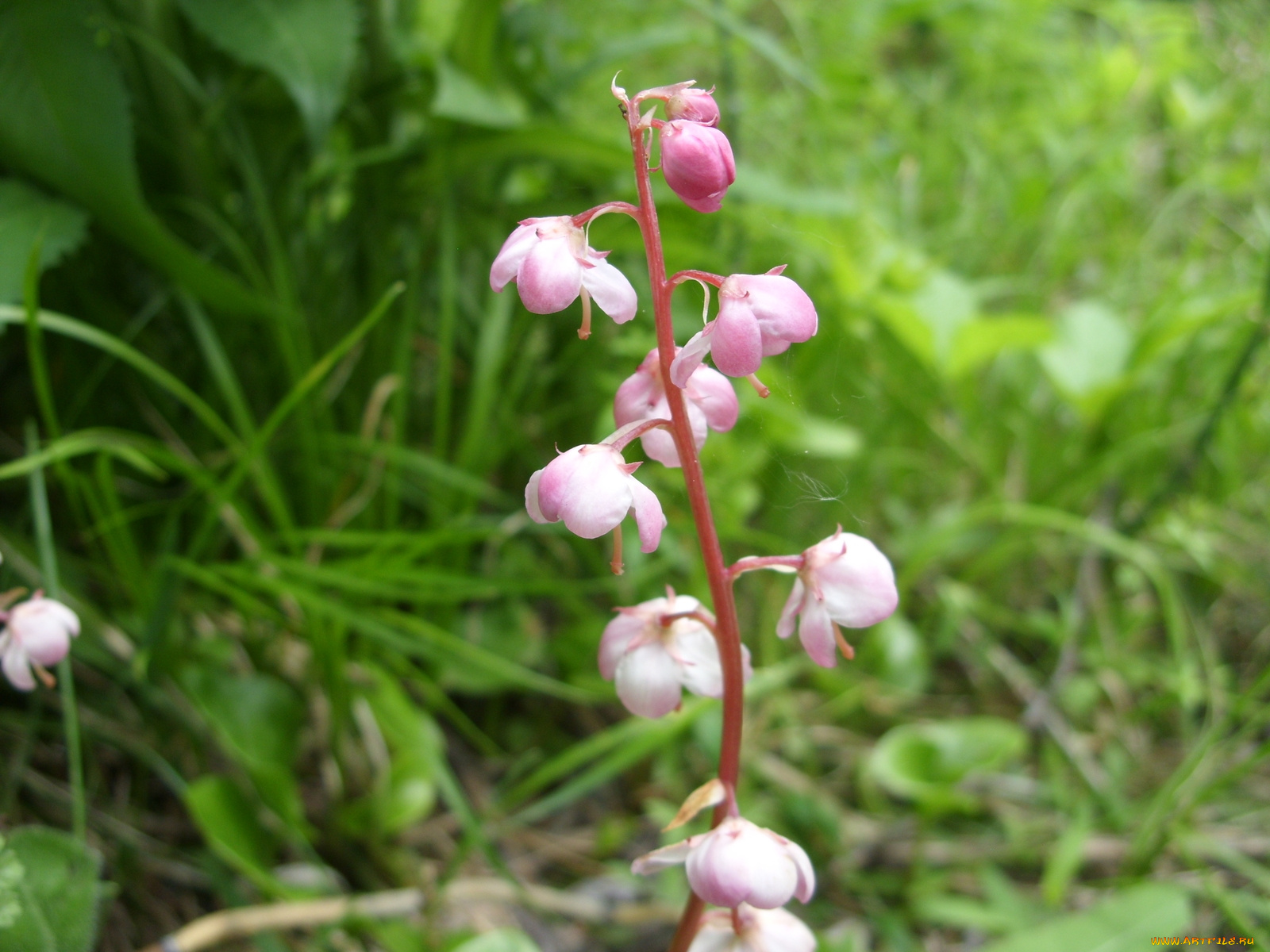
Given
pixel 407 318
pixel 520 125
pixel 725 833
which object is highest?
pixel 520 125

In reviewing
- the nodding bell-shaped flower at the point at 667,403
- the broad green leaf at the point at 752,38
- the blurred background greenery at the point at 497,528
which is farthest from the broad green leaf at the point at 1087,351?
the nodding bell-shaped flower at the point at 667,403

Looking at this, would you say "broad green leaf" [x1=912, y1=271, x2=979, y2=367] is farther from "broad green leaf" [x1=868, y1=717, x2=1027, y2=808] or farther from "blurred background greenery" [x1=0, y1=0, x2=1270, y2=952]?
"broad green leaf" [x1=868, y1=717, x2=1027, y2=808]

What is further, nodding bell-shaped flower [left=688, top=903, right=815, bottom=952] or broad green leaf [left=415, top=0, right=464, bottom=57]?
broad green leaf [left=415, top=0, right=464, bottom=57]

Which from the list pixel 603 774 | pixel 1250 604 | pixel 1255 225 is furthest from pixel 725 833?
pixel 1255 225

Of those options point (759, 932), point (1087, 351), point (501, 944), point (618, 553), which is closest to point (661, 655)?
point (618, 553)

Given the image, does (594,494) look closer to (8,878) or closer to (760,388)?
(760,388)

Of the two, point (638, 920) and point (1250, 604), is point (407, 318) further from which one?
point (1250, 604)

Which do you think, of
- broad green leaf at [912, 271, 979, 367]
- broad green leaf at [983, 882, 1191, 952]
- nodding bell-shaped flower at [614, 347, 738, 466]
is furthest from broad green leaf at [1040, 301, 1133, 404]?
nodding bell-shaped flower at [614, 347, 738, 466]
